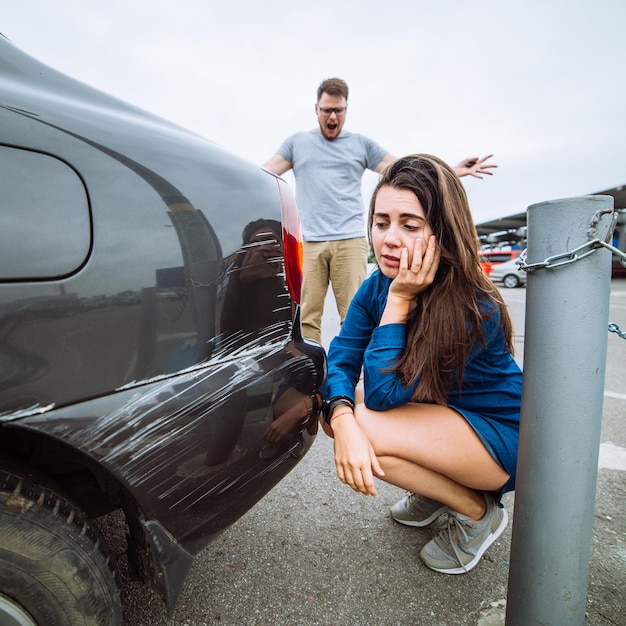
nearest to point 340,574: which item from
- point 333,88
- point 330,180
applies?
point 330,180

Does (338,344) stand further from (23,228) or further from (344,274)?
(344,274)

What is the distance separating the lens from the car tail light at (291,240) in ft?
3.73

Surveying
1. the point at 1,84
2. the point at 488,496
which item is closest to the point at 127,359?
the point at 1,84

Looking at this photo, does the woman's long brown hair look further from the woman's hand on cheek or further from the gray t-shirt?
the gray t-shirt

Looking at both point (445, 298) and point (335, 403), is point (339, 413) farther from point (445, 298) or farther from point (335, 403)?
point (445, 298)

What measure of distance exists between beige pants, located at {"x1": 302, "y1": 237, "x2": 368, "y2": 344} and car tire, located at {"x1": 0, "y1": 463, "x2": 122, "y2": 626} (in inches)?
83.2

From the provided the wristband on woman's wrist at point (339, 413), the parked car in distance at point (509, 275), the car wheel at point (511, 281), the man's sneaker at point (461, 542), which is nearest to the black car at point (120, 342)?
the wristband on woman's wrist at point (339, 413)

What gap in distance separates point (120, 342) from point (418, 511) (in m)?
1.30

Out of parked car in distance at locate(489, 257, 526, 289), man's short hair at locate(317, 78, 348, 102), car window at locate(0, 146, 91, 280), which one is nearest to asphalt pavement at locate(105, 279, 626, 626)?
car window at locate(0, 146, 91, 280)

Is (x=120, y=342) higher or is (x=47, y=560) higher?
(x=120, y=342)

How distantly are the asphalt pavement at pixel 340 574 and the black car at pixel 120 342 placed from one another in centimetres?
44

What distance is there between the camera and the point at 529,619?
1065 mm

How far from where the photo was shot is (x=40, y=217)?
2.55 ft

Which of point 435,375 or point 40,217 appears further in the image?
point 435,375
